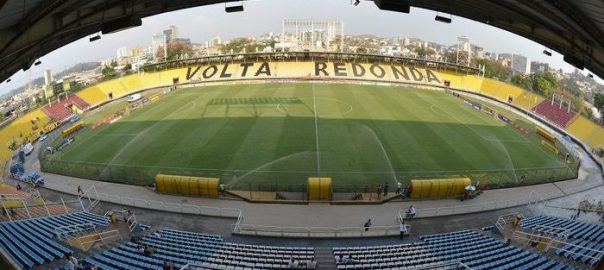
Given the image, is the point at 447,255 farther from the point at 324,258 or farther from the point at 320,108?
the point at 320,108

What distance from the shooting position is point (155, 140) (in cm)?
3569

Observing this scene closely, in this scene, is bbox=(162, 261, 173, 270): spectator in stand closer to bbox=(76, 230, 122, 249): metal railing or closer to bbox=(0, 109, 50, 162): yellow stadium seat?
bbox=(76, 230, 122, 249): metal railing

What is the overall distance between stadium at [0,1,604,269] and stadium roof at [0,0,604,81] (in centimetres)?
82

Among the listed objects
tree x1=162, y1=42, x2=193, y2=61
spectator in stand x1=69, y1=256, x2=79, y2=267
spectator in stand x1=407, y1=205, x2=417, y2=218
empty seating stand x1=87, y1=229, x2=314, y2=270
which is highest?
tree x1=162, y1=42, x2=193, y2=61

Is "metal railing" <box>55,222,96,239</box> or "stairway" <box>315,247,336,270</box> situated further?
"metal railing" <box>55,222,96,239</box>

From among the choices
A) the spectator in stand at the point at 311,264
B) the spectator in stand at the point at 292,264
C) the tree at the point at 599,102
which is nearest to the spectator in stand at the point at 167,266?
the spectator in stand at the point at 292,264

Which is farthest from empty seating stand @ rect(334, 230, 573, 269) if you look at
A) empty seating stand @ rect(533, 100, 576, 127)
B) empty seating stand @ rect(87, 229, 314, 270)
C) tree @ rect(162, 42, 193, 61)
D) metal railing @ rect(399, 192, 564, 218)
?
tree @ rect(162, 42, 193, 61)

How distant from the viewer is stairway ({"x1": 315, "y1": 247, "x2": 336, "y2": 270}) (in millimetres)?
16625

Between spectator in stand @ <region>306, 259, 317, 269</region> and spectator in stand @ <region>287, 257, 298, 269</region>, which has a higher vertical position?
spectator in stand @ <region>287, 257, 298, 269</region>

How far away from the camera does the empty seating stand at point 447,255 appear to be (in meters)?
15.3

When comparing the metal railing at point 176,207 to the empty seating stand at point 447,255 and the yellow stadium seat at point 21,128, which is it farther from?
the yellow stadium seat at point 21,128

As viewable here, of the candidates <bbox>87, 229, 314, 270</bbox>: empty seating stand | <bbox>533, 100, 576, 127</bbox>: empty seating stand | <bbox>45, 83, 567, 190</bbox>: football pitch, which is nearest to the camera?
<bbox>87, 229, 314, 270</bbox>: empty seating stand

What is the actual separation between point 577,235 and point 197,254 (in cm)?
1652

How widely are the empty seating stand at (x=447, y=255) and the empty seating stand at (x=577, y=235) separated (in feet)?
2.90
